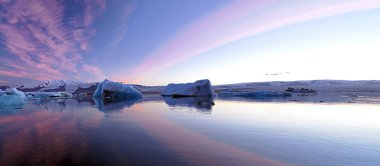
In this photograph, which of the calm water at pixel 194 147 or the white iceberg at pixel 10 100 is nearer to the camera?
the calm water at pixel 194 147

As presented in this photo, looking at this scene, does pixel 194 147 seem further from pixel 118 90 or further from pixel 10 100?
pixel 118 90

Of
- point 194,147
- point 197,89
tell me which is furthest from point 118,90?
point 194,147

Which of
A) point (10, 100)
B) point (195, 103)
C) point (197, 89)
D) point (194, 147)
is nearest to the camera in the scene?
point (194, 147)

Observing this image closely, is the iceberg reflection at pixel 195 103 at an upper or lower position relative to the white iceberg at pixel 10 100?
lower

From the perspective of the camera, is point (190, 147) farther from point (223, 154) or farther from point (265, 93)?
point (265, 93)

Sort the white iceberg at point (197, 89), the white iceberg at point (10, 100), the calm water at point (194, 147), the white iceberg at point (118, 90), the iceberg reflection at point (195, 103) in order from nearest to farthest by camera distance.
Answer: the calm water at point (194, 147), the iceberg reflection at point (195, 103), the white iceberg at point (10, 100), the white iceberg at point (118, 90), the white iceberg at point (197, 89)

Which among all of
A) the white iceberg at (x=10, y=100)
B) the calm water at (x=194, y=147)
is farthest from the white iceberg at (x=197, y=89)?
the calm water at (x=194, y=147)

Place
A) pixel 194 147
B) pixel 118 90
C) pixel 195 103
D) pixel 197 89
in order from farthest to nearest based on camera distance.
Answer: pixel 197 89, pixel 118 90, pixel 195 103, pixel 194 147

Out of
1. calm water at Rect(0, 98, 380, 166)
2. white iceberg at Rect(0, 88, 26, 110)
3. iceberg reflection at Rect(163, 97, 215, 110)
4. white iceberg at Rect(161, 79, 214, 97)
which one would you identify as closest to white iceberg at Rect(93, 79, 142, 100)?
white iceberg at Rect(161, 79, 214, 97)

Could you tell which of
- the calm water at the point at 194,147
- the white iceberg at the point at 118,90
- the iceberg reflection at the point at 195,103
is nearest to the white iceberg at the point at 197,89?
the white iceberg at the point at 118,90

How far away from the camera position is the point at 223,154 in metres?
4.68

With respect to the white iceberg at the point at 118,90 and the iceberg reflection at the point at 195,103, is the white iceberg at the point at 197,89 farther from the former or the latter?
the iceberg reflection at the point at 195,103

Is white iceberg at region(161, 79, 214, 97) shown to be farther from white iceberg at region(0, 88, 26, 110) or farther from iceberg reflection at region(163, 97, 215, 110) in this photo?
white iceberg at region(0, 88, 26, 110)

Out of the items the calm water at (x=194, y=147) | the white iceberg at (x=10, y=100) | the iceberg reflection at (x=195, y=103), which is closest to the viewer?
the calm water at (x=194, y=147)
